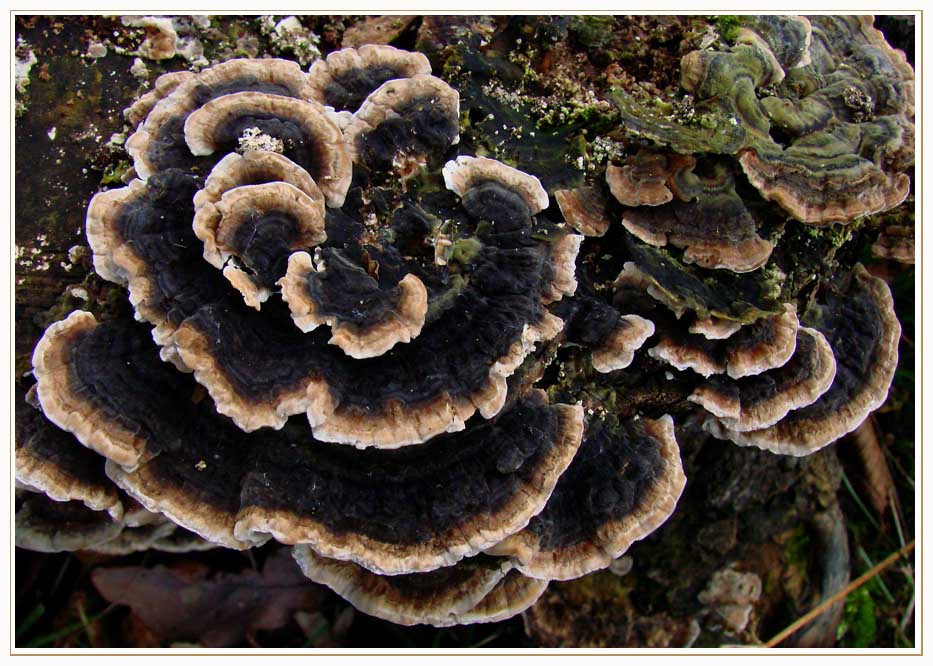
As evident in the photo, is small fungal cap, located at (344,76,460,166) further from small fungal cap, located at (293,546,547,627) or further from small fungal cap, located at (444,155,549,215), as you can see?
small fungal cap, located at (293,546,547,627)

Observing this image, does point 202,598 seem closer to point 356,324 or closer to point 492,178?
point 356,324

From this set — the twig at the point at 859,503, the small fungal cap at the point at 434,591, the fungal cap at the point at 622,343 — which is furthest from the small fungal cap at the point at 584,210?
the twig at the point at 859,503

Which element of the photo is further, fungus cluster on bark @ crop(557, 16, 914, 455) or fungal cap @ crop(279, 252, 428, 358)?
fungus cluster on bark @ crop(557, 16, 914, 455)

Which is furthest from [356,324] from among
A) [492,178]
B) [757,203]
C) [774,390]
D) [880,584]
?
[880,584]

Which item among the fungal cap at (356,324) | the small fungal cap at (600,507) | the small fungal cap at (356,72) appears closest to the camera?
the fungal cap at (356,324)

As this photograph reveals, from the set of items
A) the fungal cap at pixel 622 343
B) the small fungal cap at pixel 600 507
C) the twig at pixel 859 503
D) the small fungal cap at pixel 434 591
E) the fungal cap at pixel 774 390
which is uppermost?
the fungal cap at pixel 622 343

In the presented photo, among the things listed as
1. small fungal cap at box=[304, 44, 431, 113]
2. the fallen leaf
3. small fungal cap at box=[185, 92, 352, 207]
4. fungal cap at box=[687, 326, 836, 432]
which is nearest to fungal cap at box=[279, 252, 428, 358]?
small fungal cap at box=[185, 92, 352, 207]

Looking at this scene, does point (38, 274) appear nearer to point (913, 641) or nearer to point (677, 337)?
point (677, 337)

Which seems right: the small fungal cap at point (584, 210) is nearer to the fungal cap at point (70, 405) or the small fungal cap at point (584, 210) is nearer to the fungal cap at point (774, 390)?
the fungal cap at point (774, 390)
